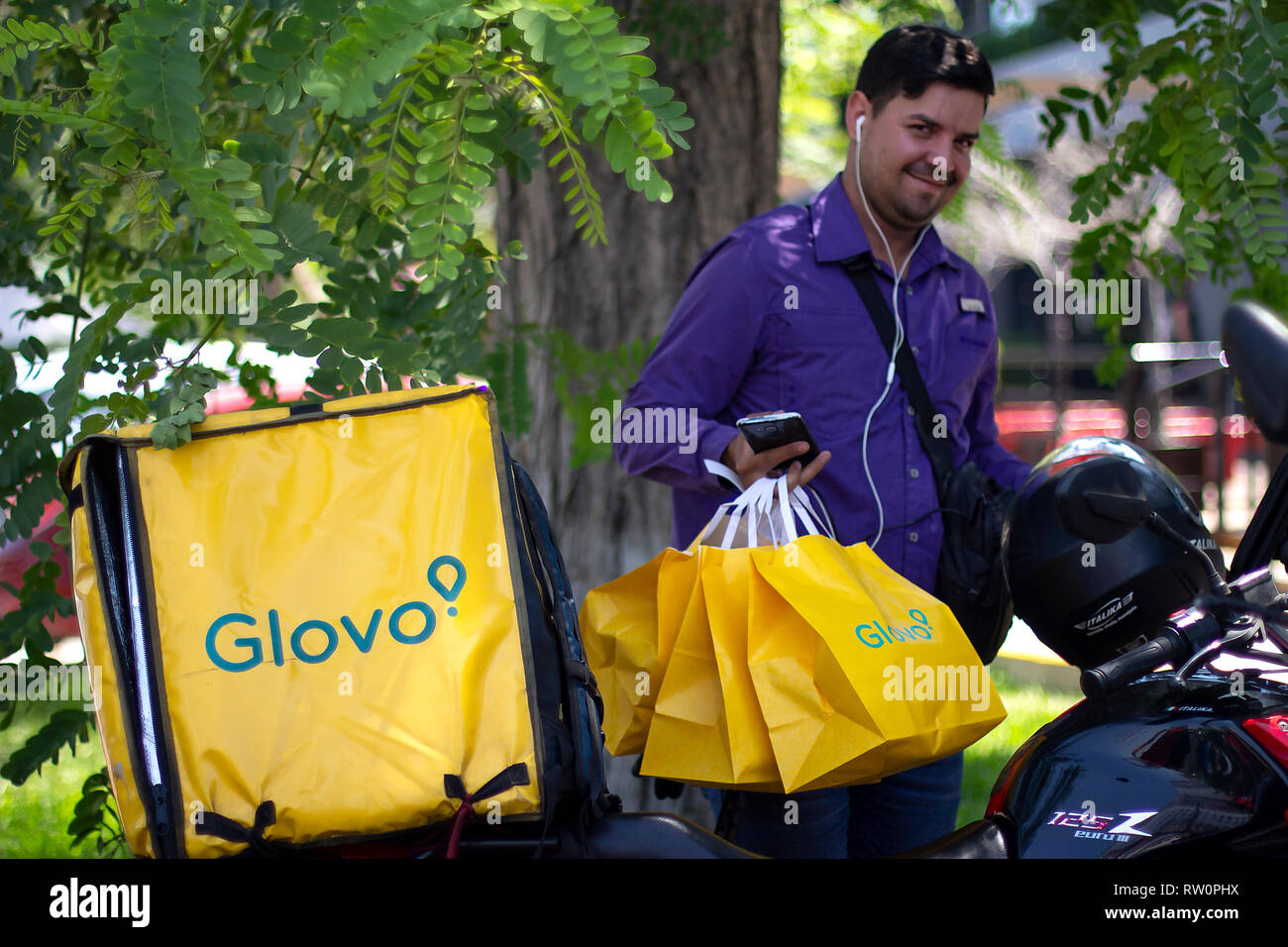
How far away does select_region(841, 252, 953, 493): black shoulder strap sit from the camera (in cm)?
265

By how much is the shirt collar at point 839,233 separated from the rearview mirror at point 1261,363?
982mm

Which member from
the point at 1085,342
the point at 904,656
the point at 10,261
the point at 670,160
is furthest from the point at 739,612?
the point at 1085,342

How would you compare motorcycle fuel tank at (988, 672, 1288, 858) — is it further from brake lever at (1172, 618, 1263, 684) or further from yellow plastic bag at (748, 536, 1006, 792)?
yellow plastic bag at (748, 536, 1006, 792)

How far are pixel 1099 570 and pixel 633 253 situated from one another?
247 centimetres

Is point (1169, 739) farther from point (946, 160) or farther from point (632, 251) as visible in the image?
point (632, 251)

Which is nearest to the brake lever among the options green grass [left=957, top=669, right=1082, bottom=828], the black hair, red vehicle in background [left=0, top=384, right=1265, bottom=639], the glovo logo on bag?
the glovo logo on bag

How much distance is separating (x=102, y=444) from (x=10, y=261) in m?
1.53

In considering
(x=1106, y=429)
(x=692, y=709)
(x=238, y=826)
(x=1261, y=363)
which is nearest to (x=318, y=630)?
(x=238, y=826)

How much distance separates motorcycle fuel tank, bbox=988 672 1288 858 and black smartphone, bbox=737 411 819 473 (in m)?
0.71

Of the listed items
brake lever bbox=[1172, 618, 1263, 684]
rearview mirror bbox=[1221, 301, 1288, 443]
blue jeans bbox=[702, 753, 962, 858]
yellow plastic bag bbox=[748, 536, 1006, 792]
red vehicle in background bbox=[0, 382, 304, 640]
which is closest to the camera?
rearview mirror bbox=[1221, 301, 1288, 443]

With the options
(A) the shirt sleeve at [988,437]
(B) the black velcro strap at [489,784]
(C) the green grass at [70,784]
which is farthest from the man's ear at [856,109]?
(C) the green grass at [70,784]

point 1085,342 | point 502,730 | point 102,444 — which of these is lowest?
point 502,730

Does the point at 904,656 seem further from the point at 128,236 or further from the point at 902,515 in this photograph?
the point at 128,236

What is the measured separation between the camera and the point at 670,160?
13.3 ft
